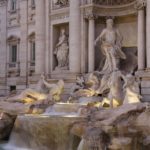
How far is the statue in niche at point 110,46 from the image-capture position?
20984 millimetres

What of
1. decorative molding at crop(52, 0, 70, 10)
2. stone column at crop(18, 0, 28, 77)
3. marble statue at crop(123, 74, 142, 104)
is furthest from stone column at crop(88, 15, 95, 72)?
stone column at crop(18, 0, 28, 77)

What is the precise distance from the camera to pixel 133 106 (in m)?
14.4

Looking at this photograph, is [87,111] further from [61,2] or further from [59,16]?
[61,2]

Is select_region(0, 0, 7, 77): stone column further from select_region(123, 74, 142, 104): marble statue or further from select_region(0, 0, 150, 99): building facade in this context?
select_region(123, 74, 142, 104): marble statue

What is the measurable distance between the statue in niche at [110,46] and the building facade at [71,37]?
67 centimetres

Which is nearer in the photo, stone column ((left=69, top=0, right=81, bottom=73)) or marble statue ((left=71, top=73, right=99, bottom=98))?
marble statue ((left=71, top=73, right=99, bottom=98))

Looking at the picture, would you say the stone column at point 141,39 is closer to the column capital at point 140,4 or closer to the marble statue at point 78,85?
the column capital at point 140,4

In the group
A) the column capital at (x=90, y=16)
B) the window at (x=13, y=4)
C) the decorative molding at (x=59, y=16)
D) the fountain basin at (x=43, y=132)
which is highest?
the window at (x=13, y=4)

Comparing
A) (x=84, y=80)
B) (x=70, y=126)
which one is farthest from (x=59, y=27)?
(x=70, y=126)

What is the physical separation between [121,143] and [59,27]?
1299cm

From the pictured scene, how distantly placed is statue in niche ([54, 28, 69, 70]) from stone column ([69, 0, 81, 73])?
1107mm

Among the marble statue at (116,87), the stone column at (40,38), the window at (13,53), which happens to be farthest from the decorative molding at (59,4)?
the marble statue at (116,87)

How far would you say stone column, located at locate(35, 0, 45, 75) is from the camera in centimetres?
2405

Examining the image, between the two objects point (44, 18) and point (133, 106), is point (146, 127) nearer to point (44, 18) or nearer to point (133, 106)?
point (133, 106)
